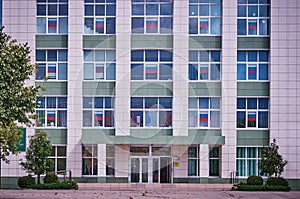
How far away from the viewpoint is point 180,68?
31984mm

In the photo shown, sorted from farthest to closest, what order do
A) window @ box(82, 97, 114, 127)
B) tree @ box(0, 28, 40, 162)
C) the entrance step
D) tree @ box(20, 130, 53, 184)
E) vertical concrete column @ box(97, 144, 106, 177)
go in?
window @ box(82, 97, 114, 127) → vertical concrete column @ box(97, 144, 106, 177) → the entrance step → tree @ box(20, 130, 53, 184) → tree @ box(0, 28, 40, 162)

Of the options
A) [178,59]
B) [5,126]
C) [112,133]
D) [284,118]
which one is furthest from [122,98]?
[5,126]

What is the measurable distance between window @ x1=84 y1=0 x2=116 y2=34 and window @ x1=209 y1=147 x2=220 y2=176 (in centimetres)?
987

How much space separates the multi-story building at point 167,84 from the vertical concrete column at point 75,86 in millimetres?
62

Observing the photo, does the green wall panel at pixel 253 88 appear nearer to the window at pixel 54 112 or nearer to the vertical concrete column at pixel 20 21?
the window at pixel 54 112

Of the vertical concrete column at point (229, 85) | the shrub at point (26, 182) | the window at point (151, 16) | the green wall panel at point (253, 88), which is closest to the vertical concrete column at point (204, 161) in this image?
the vertical concrete column at point (229, 85)

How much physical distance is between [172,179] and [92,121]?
242 inches

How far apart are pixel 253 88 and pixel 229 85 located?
61.0 inches

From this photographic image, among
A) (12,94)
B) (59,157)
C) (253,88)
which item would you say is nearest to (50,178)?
(59,157)

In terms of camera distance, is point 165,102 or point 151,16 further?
point 151,16

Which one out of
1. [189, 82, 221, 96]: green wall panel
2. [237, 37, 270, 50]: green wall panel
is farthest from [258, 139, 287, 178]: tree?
[237, 37, 270, 50]: green wall panel

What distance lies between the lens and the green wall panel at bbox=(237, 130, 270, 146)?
31938mm

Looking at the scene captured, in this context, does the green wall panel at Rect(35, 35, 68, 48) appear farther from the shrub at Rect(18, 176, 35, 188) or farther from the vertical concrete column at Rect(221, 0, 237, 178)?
the vertical concrete column at Rect(221, 0, 237, 178)

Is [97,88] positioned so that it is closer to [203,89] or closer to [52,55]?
[52,55]
